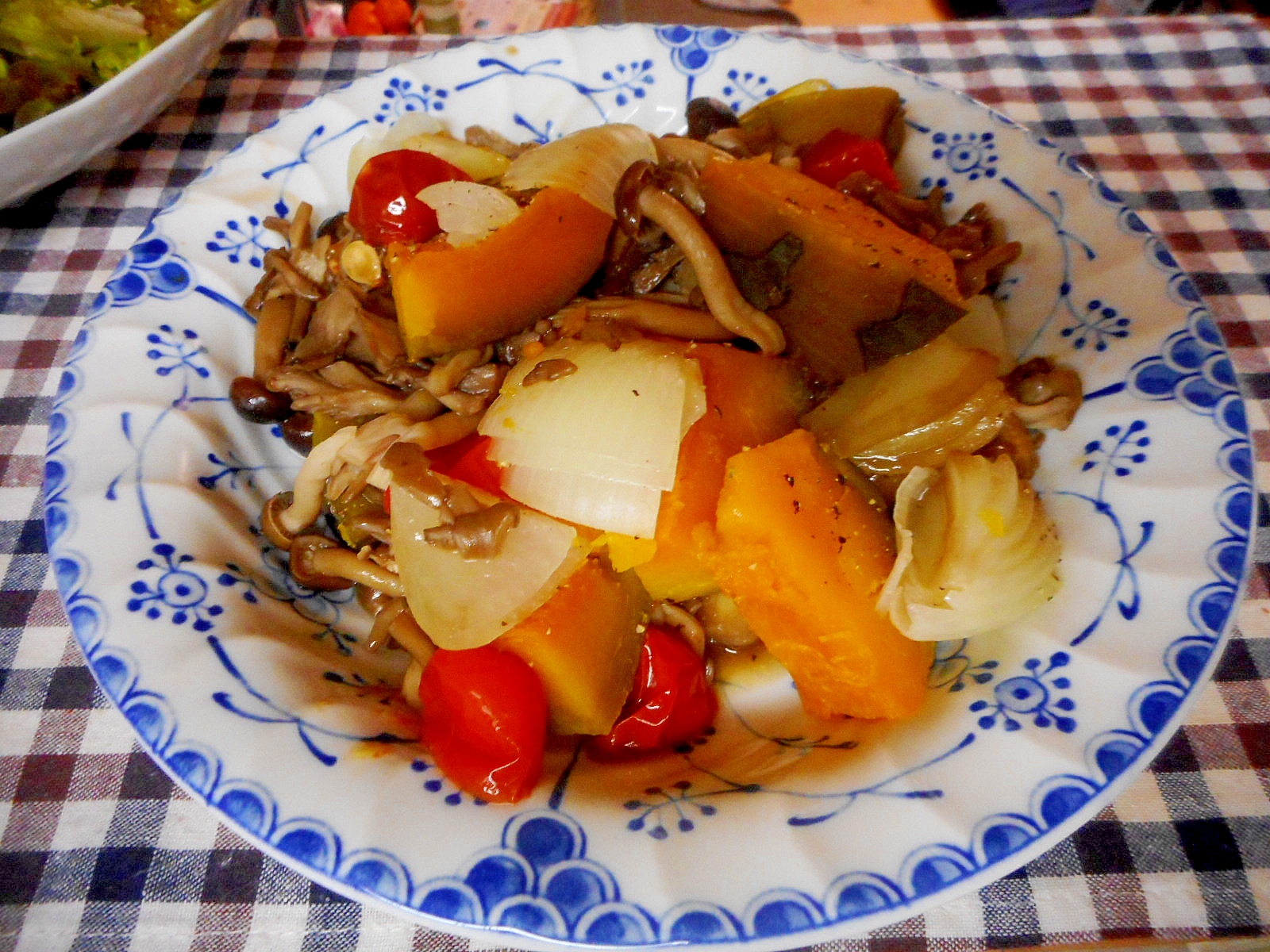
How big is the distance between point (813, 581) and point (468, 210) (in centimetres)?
113

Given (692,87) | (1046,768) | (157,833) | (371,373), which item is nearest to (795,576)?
(1046,768)

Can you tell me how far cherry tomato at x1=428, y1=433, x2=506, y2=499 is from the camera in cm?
167

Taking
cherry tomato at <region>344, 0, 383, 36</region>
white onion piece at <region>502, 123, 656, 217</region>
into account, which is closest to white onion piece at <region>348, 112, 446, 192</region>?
white onion piece at <region>502, 123, 656, 217</region>

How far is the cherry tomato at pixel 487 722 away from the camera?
55.9 inches

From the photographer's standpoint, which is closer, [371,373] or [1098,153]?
[371,373]

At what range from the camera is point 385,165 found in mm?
2064

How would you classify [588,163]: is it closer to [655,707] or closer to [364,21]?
[655,707]

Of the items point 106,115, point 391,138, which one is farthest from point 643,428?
point 106,115

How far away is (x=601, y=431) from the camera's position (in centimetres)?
157

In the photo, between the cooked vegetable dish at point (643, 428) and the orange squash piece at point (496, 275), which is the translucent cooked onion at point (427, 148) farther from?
the orange squash piece at point (496, 275)

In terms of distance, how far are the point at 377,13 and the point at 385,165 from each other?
335 cm

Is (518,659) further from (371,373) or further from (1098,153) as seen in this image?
(1098,153)

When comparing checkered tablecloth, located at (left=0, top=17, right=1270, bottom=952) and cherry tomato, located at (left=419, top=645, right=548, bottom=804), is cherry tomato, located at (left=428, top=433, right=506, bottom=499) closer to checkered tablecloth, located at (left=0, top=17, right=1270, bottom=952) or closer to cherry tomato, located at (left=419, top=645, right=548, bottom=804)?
cherry tomato, located at (left=419, top=645, right=548, bottom=804)

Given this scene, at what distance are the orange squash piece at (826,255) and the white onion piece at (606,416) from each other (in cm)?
40
